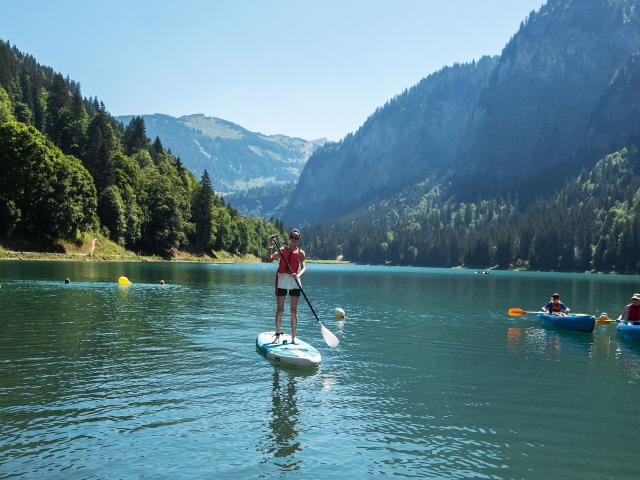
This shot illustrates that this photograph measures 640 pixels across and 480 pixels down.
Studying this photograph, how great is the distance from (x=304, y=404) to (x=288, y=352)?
21.0 feet

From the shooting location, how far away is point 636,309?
38219 millimetres

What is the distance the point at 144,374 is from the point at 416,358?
43.4ft

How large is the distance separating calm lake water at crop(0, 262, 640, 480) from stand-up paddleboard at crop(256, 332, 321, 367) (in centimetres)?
55

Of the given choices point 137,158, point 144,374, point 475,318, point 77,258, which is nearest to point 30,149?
point 77,258

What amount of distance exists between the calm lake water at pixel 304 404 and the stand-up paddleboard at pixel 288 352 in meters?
0.55

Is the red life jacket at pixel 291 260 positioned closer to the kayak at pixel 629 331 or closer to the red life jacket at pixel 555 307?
the kayak at pixel 629 331

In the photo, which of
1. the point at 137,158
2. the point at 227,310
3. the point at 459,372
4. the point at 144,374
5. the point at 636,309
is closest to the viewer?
the point at 144,374

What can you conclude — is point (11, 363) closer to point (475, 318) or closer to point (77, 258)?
point (475, 318)

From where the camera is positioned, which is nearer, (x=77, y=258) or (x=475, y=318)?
(x=475, y=318)

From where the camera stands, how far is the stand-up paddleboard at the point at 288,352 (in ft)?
74.6

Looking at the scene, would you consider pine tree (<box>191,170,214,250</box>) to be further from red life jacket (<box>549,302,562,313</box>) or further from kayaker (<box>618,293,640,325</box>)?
kayaker (<box>618,293,640,325</box>)

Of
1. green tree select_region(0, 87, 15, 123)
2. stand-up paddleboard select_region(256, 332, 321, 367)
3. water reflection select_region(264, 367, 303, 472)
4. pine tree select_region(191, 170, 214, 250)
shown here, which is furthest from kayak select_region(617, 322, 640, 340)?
pine tree select_region(191, 170, 214, 250)

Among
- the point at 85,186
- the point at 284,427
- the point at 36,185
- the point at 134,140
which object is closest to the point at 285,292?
the point at 284,427

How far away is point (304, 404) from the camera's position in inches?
676
